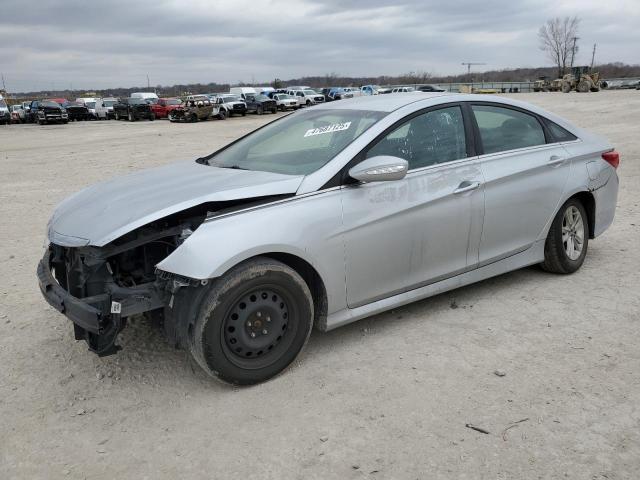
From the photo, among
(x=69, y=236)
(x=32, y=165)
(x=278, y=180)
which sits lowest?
(x=32, y=165)

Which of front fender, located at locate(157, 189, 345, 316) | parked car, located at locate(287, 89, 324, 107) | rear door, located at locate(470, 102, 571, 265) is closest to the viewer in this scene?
front fender, located at locate(157, 189, 345, 316)

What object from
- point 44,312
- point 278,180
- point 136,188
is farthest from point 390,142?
point 44,312

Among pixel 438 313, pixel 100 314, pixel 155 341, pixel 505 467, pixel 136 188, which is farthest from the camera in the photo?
pixel 438 313

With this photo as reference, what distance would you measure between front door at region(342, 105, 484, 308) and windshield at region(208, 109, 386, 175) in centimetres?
26

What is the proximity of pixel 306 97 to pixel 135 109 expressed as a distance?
13496mm

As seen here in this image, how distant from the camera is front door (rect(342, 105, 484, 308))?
3596 mm

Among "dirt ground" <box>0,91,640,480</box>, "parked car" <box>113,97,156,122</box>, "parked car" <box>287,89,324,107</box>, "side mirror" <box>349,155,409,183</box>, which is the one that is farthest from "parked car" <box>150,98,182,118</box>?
"side mirror" <box>349,155,409,183</box>

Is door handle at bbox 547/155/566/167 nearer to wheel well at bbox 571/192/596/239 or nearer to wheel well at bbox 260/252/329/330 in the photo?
wheel well at bbox 571/192/596/239

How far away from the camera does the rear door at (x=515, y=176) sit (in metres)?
4.27

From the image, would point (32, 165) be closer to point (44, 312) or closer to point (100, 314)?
point (44, 312)

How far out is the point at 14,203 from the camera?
30.0 feet

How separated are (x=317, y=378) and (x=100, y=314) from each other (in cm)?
128

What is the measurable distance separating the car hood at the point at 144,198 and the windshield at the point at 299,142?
0.69ft

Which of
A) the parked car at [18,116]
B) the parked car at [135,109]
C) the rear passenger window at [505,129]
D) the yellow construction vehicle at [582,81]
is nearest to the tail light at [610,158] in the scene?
the rear passenger window at [505,129]
